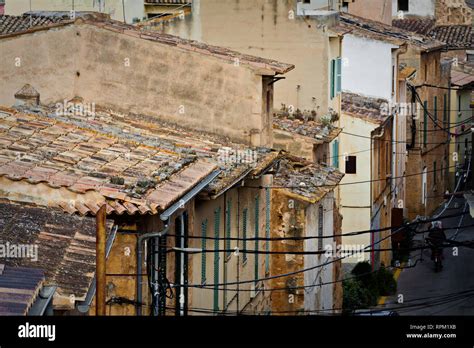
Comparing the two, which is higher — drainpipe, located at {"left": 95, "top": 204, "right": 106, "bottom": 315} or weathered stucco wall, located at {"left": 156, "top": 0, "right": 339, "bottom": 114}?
weathered stucco wall, located at {"left": 156, "top": 0, "right": 339, "bottom": 114}

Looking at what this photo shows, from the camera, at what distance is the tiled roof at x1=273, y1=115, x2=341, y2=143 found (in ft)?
114

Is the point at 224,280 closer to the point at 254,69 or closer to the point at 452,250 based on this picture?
the point at 254,69

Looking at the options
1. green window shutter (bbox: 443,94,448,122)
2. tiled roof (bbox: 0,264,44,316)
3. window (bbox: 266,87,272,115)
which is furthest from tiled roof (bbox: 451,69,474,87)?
tiled roof (bbox: 0,264,44,316)

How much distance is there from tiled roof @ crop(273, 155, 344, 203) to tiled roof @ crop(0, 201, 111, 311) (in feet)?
45.3

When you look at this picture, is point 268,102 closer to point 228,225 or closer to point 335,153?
point 228,225

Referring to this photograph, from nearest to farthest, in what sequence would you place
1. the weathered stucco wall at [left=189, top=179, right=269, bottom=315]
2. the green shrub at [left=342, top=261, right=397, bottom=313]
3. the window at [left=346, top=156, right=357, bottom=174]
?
the weathered stucco wall at [left=189, top=179, right=269, bottom=315]
the green shrub at [left=342, top=261, right=397, bottom=313]
the window at [left=346, top=156, right=357, bottom=174]

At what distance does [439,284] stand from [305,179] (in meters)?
13.0

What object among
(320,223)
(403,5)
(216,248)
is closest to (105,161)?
(216,248)

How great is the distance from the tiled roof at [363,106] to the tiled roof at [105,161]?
1735cm

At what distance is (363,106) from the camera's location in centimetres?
4528

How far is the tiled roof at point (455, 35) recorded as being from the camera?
2753 inches

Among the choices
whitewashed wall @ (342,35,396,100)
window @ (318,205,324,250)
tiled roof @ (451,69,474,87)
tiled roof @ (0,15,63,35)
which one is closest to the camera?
window @ (318,205,324,250)

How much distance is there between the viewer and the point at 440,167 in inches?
2467

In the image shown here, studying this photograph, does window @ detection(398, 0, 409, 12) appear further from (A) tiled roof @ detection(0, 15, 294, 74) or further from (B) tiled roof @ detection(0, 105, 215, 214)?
(B) tiled roof @ detection(0, 105, 215, 214)
